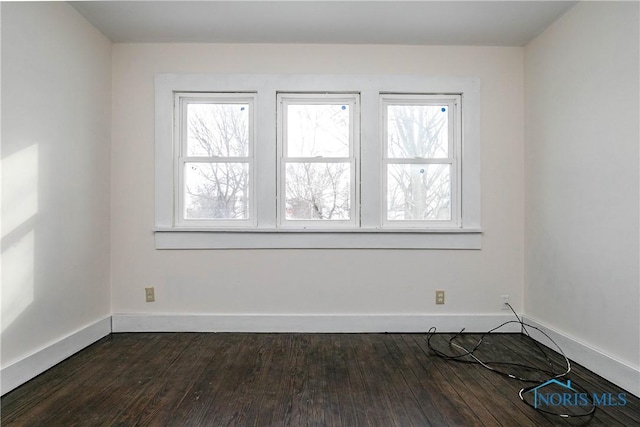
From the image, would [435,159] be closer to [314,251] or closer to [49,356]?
[314,251]

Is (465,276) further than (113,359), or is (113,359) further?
(465,276)

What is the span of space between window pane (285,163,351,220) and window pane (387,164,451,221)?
40 centimetres

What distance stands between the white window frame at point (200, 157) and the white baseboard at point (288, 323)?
804 mm

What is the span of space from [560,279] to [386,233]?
1.32 metres

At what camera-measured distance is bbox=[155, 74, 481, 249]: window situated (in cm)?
294

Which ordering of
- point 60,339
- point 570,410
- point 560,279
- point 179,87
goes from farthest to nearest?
point 179,87, point 560,279, point 60,339, point 570,410

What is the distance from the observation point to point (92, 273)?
2.69 m

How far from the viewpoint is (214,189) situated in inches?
119

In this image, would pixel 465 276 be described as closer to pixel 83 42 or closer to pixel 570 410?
pixel 570 410

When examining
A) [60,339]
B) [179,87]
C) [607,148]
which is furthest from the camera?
[179,87]

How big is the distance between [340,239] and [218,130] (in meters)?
1.44

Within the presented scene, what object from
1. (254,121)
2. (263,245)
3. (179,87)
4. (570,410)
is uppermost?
(179,87)

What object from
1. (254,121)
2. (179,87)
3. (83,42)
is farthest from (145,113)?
(254,121)

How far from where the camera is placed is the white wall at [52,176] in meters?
1.97
